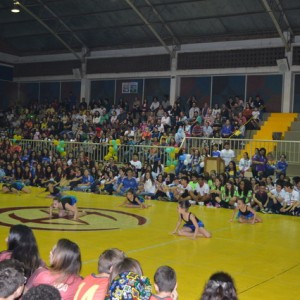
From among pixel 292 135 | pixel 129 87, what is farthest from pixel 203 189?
pixel 129 87

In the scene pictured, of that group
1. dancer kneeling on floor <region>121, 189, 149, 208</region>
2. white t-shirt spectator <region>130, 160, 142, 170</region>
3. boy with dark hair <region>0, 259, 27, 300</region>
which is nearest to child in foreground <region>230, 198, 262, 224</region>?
dancer kneeling on floor <region>121, 189, 149, 208</region>

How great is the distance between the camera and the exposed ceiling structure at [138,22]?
22.1 metres

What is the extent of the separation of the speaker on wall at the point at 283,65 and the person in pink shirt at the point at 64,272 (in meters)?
20.0

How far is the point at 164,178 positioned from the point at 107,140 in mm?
5674

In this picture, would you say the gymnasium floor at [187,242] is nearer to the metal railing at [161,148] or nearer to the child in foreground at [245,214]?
the child in foreground at [245,214]

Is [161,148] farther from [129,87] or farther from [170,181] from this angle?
[129,87]

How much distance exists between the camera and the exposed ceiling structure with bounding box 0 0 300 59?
72.4 ft

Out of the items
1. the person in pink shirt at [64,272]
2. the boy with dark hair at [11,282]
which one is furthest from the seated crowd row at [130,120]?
the boy with dark hair at [11,282]

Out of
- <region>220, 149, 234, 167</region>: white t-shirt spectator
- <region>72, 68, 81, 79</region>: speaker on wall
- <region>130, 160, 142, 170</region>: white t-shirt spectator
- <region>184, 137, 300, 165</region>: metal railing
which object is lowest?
<region>130, 160, 142, 170</region>: white t-shirt spectator

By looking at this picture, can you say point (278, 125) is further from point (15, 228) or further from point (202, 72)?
point (15, 228)

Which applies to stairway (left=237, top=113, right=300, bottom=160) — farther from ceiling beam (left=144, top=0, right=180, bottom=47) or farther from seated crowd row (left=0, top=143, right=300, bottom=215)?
ceiling beam (left=144, top=0, right=180, bottom=47)

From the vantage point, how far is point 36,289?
9.16 feet

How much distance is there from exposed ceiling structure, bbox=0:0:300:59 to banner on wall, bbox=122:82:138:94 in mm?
2081

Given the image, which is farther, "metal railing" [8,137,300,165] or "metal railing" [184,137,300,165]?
"metal railing" [8,137,300,165]
